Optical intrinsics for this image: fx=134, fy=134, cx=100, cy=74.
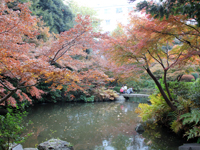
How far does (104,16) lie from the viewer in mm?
27734

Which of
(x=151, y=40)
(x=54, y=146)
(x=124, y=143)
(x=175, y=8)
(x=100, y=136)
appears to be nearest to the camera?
(x=175, y=8)

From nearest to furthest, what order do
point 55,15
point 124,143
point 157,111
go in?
point 124,143
point 157,111
point 55,15

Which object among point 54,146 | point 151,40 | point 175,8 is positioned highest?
point 175,8

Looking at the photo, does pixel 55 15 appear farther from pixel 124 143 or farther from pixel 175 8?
pixel 124 143

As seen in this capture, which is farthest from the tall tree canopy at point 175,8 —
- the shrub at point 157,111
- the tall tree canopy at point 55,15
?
the tall tree canopy at point 55,15

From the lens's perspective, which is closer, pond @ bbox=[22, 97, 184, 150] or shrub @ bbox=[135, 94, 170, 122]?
pond @ bbox=[22, 97, 184, 150]

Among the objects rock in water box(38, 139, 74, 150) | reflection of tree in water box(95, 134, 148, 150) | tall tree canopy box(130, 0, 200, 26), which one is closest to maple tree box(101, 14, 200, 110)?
tall tree canopy box(130, 0, 200, 26)

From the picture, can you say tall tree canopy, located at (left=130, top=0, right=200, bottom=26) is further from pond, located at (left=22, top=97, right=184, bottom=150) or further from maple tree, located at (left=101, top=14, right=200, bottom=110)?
pond, located at (left=22, top=97, right=184, bottom=150)

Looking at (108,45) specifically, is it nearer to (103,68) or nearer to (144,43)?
(144,43)

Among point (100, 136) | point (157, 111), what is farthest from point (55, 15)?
point (157, 111)

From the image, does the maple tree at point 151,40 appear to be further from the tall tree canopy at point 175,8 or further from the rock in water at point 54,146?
the rock in water at point 54,146

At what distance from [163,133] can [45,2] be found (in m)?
13.4

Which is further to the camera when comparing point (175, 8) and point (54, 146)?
point (54, 146)

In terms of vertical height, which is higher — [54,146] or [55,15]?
[55,15]
